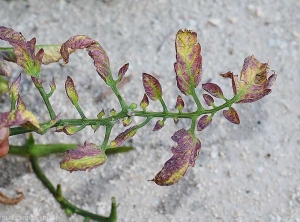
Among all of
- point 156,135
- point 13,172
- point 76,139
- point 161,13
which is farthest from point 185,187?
point 161,13

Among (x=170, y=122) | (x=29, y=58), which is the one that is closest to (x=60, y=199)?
(x=170, y=122)

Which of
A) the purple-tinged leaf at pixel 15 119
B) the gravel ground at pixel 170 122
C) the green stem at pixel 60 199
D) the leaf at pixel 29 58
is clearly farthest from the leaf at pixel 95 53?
the gravel ground at pixel 170 122

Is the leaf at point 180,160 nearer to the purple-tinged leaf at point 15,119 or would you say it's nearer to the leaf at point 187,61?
the leaf at point 187,61

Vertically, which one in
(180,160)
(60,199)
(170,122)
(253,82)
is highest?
(253,82)

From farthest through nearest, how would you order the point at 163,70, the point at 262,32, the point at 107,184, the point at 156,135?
the point at 262,32 < the point at 163,70 < the point at 156,135 < the point at 107,184

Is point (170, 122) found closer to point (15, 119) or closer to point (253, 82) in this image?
point (253, 82)

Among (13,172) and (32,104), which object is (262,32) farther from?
(13,172)
